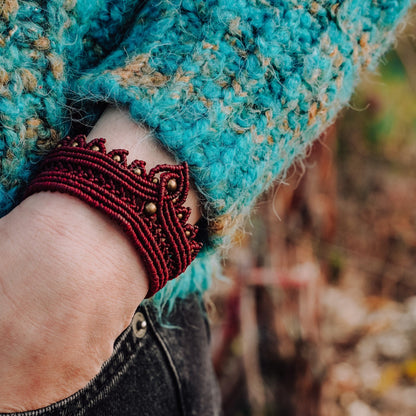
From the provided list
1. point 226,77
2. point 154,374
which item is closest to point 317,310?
point 154,374

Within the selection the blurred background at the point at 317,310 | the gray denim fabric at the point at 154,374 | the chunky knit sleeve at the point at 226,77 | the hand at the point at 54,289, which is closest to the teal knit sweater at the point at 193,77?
the chunky knit sleeve at the point at 226,77

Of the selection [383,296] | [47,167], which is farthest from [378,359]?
[47,167]

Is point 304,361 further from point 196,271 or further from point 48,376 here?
point 48,376

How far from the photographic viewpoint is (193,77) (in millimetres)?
569

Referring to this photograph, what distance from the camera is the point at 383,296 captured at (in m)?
3.10

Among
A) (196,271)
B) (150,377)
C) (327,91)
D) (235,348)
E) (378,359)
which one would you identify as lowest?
(235,348)

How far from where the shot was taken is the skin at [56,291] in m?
0.49

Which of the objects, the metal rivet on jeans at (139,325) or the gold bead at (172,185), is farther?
the metal rivet on jeans at (139,325)

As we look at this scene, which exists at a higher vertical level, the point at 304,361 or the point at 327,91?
the point at 327,91

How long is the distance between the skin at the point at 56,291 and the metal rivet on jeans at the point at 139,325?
6.8 inches

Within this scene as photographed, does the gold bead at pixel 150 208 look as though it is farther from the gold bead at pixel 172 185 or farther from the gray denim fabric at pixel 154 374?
the gray denim fabric at pixel 154 374

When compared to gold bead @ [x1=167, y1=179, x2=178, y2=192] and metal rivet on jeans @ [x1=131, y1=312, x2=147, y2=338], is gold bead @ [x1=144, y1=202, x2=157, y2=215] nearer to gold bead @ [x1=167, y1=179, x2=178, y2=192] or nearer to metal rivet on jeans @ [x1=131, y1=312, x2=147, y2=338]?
gold bead @ [x1=167, y1=179, x2=178, y2=192]

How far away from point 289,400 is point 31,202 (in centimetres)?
202

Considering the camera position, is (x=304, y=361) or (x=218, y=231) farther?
(x=304, y=361)
